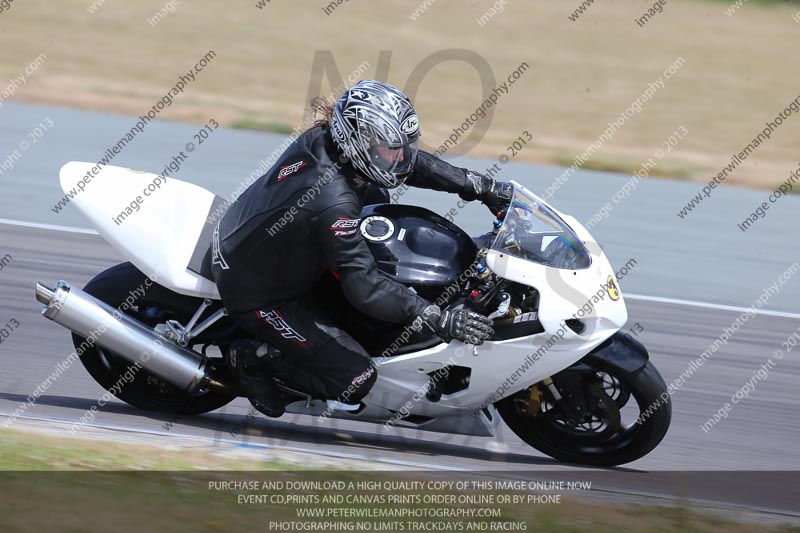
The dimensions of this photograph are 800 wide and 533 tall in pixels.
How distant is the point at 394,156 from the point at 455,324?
0.79 m

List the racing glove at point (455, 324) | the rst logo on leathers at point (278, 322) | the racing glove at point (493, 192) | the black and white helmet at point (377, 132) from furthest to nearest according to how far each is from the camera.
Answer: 1. the racing glove at point (493, 192)
2. the rst logo on leathers at point (278, 322)
3. the racing glove at point (455, 324)
4. the black and white helmet at point (377, 132)

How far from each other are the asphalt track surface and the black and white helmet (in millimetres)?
1430

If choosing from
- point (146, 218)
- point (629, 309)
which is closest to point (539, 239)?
point (146, 218)

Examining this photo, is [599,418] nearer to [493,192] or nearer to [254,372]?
[493,192]

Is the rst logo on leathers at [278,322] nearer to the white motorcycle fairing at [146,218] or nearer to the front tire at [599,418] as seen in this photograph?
the white motorcycle fairing at [146,218]

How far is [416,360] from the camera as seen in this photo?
4992mm

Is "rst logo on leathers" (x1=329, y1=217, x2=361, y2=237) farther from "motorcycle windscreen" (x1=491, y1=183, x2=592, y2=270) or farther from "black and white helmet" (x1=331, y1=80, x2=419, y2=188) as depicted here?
"motorcycle windscreen" (x1=491, y1=183, x2=592, y2=270)

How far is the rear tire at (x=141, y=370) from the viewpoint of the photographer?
5.33 meters

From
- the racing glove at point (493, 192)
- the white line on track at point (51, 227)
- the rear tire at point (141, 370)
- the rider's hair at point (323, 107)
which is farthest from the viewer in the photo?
the white line on track at point (51, 227)

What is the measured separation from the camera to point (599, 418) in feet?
16.8

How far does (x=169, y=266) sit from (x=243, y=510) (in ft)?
4.84

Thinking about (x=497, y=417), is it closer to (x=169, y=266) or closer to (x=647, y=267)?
(x=169, y=266)

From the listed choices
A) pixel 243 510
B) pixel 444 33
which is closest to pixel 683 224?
pixel 243 510

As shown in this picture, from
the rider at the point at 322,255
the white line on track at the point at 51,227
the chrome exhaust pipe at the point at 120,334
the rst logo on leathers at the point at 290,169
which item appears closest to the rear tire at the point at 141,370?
the chrome exhaust pipe at the point at 120,334
